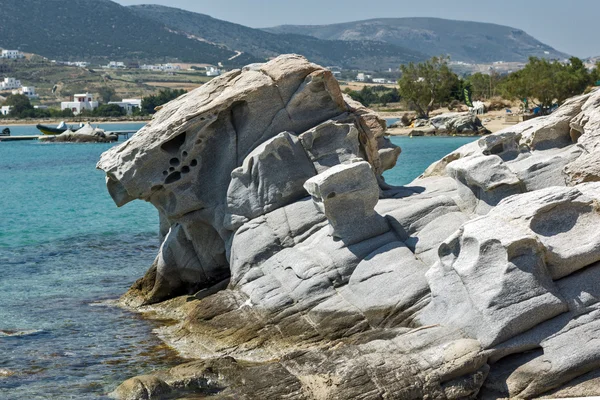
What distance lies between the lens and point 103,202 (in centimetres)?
3912

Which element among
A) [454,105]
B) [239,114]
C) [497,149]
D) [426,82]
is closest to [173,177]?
[239,114]

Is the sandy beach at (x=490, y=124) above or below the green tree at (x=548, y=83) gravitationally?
below

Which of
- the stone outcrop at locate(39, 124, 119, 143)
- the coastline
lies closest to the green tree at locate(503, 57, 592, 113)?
the stone outcrop at locate(39, 124, 119, 143)

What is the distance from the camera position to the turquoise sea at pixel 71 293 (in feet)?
49.0

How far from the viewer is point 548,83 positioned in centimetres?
7888

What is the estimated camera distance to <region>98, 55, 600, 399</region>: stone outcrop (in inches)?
489

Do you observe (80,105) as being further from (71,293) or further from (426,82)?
(71,293)

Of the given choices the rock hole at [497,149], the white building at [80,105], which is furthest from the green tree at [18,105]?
the rock hole at [497,149]

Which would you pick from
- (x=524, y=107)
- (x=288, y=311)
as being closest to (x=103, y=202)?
(x=288, y=311)

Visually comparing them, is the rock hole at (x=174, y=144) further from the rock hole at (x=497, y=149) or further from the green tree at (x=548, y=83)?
the green tree at (x=548, y=83)

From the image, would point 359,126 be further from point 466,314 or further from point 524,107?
point 524,107

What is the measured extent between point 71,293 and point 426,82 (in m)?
74.6

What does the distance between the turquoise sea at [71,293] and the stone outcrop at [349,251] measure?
939mm

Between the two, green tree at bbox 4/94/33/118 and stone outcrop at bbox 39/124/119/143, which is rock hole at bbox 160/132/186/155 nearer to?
stone outcrop at bbox 39/124/119/143
